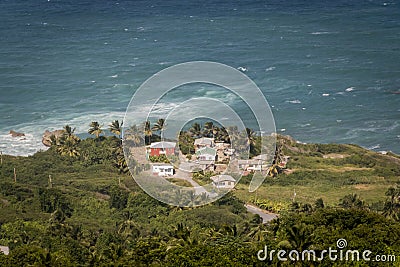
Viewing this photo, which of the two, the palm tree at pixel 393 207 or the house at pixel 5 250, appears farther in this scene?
the palm tree at pixel 393 207

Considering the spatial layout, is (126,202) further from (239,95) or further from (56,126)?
(239,95)

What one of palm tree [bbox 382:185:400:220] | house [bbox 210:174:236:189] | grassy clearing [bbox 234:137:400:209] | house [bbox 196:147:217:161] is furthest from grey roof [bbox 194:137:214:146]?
palm tree [bbox 382:185:400:220]

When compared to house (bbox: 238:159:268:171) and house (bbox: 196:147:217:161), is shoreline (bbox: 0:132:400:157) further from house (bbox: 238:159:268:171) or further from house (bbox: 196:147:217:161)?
house (bbox: 196:147:217:161)

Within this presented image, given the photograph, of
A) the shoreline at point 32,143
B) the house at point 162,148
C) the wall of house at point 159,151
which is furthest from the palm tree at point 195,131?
the shoreline at point 32,143

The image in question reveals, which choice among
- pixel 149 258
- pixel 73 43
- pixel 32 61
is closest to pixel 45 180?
pixel 149 258

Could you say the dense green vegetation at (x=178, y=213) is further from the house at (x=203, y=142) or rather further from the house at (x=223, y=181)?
the house at (x=203, y=142)
